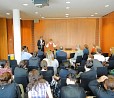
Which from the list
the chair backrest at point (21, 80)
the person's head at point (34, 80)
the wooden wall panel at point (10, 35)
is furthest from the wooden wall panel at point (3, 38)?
the person's head at point (34, 80)

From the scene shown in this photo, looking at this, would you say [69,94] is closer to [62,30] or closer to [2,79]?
[2,79]

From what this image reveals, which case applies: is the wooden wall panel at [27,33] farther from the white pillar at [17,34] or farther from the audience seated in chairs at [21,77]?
the audience seated in chairs at [21,77]

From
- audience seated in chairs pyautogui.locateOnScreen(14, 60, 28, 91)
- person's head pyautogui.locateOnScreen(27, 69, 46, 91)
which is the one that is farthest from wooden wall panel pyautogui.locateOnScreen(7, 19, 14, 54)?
person's head pyautogui.locateOnScreen(27, 69, 46, 91)

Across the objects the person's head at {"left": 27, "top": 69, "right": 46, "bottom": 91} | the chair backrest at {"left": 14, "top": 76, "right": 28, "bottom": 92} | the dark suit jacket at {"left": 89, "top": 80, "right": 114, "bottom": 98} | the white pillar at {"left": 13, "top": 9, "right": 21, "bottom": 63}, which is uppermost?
the white pillar at {"left": 13, "top": 9, "right": 21, "bottom": 63}

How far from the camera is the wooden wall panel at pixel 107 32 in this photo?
1147 cm

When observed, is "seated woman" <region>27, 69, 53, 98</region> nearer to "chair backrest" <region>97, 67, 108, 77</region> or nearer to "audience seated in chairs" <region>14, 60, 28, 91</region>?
"audience seated in chairs" <region>14, 60, 28, 91</region>

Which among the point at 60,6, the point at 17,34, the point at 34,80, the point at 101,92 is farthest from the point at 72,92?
the point at 17,34

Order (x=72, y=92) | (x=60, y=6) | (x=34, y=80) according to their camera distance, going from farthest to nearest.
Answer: (x=60, y=6) → (x=34, y=80) → (x=72, y=92)

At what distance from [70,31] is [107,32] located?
10.6 ft

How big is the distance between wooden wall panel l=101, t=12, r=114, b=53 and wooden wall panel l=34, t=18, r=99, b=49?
1.09 m

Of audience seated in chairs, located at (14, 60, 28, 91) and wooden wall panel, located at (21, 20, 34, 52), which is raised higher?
wooden wall panel, located at (21, 20, 34, 52)

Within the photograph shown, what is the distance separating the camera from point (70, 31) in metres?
14.7

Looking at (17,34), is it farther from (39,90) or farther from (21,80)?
(39,90)

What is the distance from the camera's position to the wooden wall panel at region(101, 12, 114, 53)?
11.5 m
